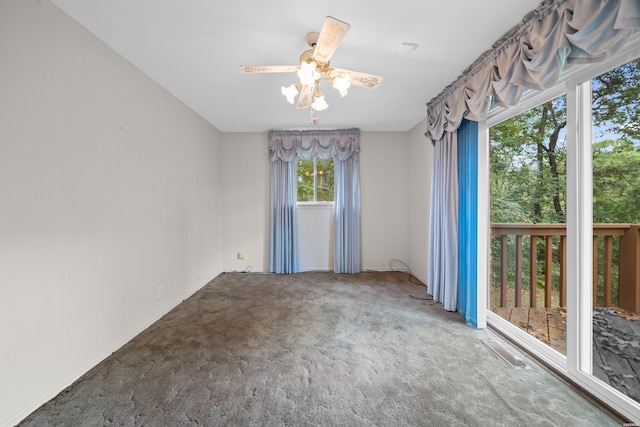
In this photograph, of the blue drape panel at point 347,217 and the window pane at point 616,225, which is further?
the blue drape panel at point 347,217

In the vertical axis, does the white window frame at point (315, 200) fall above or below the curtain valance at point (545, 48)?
below

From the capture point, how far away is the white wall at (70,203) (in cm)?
136

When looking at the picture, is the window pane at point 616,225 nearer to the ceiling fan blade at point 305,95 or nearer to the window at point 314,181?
the ceiling fan blade at point 305,95

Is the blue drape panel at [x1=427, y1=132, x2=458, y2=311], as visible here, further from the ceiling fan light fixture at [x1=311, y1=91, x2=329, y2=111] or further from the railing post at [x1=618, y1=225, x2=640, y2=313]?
the ceiling fan light fixture at [x1=311, y1=91, x2=329, y2=111]

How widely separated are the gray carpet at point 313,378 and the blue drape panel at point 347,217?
152 centimetres

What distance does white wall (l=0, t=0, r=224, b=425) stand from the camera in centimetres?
136

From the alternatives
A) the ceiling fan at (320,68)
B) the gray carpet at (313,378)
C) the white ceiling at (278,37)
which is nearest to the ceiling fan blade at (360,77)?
the ceiling fan at (320,68)

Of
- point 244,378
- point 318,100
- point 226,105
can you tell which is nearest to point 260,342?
point 244,378

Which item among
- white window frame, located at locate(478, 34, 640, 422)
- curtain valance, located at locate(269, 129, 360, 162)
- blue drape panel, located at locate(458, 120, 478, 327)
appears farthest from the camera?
curtain valance, located at locate(269, 129, 360, 162)

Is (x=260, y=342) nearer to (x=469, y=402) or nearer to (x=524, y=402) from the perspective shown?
(x=469, y=402)

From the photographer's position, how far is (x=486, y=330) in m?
2.33

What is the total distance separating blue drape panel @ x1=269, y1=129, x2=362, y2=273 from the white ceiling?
1.25 meters

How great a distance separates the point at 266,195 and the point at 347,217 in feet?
4.69

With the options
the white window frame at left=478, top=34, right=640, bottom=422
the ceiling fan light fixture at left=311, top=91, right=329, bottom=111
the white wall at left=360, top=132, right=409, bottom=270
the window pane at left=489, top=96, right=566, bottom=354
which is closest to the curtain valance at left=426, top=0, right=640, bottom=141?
the white window frame at left=478, top=34, right=640, bottom=422
